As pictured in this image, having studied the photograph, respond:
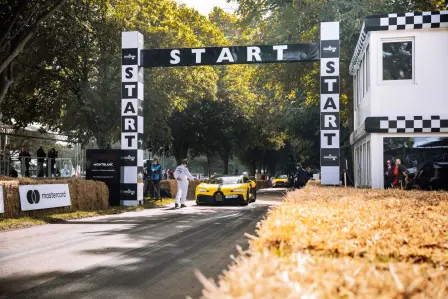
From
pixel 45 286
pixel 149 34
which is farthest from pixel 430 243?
pixel 149 34

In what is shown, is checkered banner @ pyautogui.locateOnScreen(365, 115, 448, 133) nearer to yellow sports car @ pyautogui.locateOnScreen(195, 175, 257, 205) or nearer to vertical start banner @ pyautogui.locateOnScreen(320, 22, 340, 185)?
vertical start banner @ pyautogui.locateOnScreen(320, 22, 340, 185)

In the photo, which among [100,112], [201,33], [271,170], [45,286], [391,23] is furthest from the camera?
[271,170]

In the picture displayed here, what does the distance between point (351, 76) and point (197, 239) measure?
1951 cm

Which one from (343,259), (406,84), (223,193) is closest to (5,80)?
(223,193)

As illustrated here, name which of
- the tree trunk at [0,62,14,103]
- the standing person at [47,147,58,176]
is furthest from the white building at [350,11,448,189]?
the standing person at [47,147,58,176]

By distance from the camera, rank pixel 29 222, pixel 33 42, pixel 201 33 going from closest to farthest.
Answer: pixel 29 222, pixel 33 42, pixel 201 33

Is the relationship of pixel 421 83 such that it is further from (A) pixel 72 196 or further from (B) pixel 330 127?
(A) pixel 72 196

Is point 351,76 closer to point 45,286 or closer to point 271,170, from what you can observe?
point 45,286

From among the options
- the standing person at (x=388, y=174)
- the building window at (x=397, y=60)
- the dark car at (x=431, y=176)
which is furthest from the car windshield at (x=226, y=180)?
the building window at (x=397, y=60)

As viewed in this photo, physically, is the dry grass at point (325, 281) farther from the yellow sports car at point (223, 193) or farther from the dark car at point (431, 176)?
the yellow sports car at point (223, 193)

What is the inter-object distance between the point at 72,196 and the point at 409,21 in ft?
39.4

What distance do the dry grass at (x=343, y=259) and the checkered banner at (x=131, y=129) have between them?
1740cm

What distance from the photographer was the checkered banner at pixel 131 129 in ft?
69.4

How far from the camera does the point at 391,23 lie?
16156 millimetres
